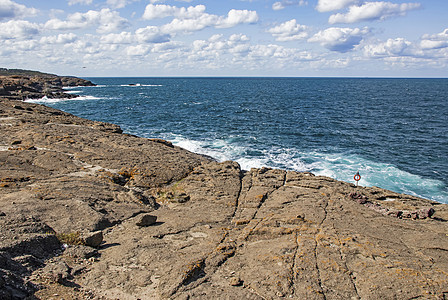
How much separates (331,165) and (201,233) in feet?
68.9

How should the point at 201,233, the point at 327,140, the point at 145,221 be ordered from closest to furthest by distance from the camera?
the point at 201,233, the point at 145,221, the point at 327,140

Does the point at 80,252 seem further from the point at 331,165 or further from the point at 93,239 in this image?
the point at 331,165

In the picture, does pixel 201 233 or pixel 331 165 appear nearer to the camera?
pixel 201 233

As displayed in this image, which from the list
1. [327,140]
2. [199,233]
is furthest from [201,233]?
[327,140]

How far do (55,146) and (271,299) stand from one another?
15099 millimetres

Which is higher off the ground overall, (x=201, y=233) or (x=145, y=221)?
(x=145, y=221)

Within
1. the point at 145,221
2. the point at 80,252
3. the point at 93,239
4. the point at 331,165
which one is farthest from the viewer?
the point at 331,165

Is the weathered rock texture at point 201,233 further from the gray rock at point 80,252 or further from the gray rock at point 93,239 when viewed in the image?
the gray rock at point 93,239

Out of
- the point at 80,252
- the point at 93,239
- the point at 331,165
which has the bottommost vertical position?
the point at 331,165

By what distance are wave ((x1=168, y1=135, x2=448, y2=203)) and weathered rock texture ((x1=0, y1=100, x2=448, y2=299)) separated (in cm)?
1023

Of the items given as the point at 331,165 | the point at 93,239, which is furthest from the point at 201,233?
the point at 331,165

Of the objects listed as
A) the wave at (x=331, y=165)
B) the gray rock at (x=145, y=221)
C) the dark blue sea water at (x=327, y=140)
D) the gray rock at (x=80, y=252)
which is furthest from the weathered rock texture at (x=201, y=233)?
the dark blue sea water at (x=327, y=140)

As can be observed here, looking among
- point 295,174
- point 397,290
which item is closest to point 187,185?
point 295,174

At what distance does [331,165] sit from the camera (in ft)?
90.9
